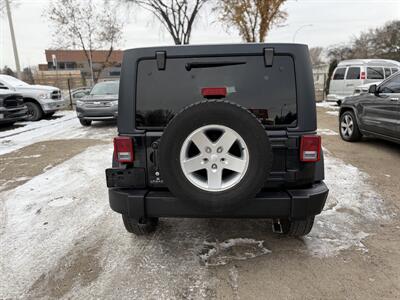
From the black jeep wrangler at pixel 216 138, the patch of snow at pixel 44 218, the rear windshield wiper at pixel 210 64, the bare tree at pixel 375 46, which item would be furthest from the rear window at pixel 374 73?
Result: the bare tree at pixel 375 46

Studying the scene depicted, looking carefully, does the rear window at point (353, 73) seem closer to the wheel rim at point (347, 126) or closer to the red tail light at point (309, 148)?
the wheel rim at point (347, 126)

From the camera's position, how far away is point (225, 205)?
229 centimetres

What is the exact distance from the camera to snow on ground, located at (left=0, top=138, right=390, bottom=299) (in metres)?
2.48

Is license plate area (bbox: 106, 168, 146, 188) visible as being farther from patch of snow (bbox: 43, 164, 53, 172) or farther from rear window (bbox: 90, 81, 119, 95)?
rear window (bbox: 90, 81, 119, 95)

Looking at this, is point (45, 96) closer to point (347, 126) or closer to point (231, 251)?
point (347, 126)

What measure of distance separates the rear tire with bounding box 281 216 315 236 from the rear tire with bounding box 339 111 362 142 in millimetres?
4960

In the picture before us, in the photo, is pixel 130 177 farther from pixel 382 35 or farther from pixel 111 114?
pixel 382 35

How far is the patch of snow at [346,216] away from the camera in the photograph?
2.99m

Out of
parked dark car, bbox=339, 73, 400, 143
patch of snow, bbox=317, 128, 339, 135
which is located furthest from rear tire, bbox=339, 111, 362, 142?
patch of snow, bbox=317, 128, 339, 135

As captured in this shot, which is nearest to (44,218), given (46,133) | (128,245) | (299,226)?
(128,245)

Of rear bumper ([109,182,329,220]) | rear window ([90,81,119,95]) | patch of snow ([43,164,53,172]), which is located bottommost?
patch of snow ([43,164,53,172])

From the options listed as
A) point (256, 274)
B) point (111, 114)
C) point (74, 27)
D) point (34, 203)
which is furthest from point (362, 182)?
point (74, 27)

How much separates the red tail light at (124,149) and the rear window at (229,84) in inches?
12.5

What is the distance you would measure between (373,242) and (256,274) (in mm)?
1315
